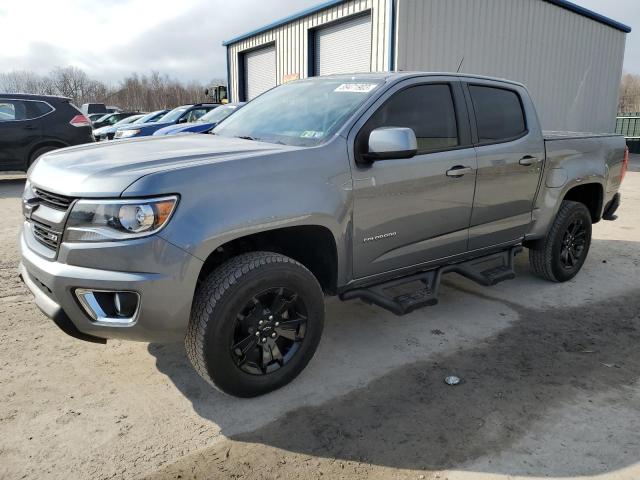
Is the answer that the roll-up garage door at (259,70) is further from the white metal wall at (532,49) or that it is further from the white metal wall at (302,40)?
the white metal wall at (532,49)

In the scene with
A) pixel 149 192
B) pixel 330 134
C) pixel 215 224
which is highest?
pixel 330 134

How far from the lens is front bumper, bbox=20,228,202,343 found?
94.3 inches

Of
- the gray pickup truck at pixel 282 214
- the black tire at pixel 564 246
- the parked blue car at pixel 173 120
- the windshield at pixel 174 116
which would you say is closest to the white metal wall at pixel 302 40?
the parked blue car at pixel 173 120

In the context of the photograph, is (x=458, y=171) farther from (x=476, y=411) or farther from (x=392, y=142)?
(x=476, y=411)

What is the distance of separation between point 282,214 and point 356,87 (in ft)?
4.13

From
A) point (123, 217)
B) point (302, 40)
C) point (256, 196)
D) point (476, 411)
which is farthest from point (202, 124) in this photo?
point (476, 411)

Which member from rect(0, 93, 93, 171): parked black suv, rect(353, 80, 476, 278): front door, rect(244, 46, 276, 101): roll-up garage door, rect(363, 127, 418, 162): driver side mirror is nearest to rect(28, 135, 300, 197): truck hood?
rect(363, 127, 418, 162): driver side mirror

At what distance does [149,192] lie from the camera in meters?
2.39

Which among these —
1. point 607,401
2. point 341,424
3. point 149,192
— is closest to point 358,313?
point 341,424

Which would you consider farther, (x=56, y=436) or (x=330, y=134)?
(x=330, y=134)

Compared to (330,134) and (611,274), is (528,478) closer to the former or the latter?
(330,134)

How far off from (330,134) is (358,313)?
1.71 m

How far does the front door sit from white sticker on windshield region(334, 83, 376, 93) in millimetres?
149

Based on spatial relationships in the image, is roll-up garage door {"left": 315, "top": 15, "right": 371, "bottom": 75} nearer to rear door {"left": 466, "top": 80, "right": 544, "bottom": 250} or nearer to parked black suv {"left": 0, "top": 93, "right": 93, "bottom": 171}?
parked black suv {"left": 0, "top": 93, "right": 93, "bottom": 171}
